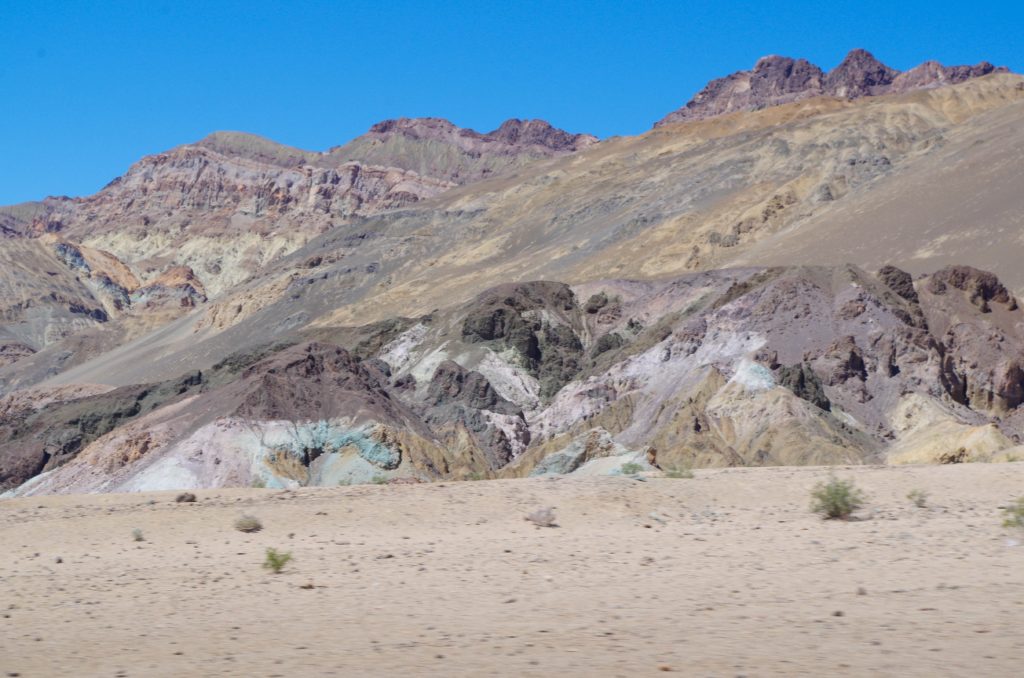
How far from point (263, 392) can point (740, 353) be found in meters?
18.8

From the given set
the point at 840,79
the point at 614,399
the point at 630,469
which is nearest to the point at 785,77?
the point at 840,79

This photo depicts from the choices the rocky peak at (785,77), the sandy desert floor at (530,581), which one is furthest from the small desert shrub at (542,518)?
the rocky peak at (785,77)

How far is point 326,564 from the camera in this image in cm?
1184

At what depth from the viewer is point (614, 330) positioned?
63312mm

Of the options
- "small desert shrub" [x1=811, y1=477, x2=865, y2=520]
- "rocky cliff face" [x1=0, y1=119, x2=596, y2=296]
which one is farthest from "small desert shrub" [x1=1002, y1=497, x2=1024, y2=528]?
"rocky cliff face" [x1=0, y1=119, x2=596, y2=296]

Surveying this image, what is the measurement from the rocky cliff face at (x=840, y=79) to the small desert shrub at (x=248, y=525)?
176226mm

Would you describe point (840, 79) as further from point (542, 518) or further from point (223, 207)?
point (542, 518)

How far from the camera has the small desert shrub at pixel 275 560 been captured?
37.7 ft

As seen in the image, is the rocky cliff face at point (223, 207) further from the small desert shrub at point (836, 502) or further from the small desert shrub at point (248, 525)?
the small desert shrub at point (836, 502)

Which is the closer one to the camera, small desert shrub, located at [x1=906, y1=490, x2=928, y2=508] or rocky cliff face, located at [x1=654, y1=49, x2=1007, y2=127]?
small desert shrub, located at [x1=906, y1=490, x2=928, y2=508]

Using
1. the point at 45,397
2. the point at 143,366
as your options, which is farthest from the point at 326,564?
the point at 143,366

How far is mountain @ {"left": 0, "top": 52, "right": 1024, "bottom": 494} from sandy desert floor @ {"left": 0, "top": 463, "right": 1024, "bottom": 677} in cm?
892

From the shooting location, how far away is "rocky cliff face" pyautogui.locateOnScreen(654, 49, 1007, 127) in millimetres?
185625

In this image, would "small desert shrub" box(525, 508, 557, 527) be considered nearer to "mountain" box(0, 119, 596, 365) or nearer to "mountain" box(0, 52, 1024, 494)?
"mountain" box(0, 52, 1024, 494)
